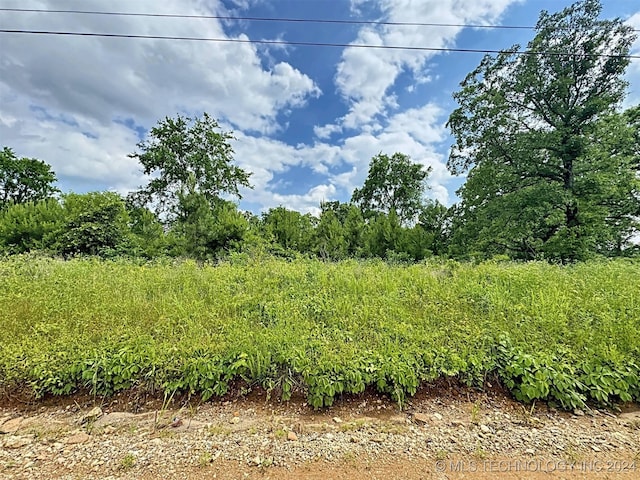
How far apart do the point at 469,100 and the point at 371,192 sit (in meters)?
9.78

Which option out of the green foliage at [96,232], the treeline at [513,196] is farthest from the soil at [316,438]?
the green foliage at [96,232]

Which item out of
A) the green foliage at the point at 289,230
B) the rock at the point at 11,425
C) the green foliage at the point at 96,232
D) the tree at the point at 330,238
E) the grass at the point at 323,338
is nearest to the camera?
the rock at the point at 11,425

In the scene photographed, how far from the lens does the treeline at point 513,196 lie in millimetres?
8922

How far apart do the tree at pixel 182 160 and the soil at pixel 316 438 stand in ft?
52.0

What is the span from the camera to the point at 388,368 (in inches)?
81.7

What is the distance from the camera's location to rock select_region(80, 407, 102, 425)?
1.88 m

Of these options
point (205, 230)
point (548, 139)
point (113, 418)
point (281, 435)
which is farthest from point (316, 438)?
point (548, 139)

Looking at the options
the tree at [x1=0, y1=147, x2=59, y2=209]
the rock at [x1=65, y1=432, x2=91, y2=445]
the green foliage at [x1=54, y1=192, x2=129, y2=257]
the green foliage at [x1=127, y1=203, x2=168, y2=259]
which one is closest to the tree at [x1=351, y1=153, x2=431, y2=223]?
the green foliage at [x1=127, y1=203, x2=168, y2=259]

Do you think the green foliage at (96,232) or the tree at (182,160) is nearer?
the green foliage at (96,232)

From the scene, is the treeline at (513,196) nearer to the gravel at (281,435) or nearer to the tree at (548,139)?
the tree at (548,139)

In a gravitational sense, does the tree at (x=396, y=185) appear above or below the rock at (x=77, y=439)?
above

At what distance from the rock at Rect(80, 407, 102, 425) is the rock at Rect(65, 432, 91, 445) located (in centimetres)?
13

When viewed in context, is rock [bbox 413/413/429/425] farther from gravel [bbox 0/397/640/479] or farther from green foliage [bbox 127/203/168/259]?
green foliage [bbox 127/203/168/259]

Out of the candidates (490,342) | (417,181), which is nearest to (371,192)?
(417,181)
